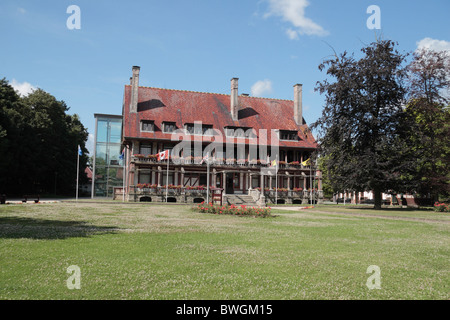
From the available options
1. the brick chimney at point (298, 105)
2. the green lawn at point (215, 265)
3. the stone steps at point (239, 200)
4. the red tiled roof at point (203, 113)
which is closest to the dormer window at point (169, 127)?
the red tiled roof at point (203, 113)

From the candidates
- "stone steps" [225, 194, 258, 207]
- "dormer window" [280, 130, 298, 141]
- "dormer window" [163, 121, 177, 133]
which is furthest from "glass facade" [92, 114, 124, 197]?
"dormer window" [280, 130, 298, 141]

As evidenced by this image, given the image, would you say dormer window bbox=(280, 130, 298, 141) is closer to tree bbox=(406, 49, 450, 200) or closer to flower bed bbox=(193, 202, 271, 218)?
tree bbox=(406, 49, 450, 200)

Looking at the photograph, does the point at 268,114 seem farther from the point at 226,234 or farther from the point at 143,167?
the point at 226,234

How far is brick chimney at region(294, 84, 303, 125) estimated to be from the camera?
52.1 metres

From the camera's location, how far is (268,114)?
5156 centimetres

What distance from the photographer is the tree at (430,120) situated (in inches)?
1320

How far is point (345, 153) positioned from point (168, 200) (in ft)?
68.8

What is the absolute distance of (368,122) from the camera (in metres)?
33.2

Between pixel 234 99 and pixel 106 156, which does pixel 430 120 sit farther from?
pixel 106 156

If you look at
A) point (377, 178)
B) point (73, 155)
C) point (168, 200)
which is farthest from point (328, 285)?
point (73, 155)

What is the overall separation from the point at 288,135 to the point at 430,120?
18.0 meters

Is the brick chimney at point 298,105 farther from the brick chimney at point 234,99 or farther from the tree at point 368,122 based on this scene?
the tree at point 368,122

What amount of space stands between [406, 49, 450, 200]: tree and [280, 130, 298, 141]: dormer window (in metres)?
16.1

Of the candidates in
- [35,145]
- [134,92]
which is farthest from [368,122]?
[35,145]
